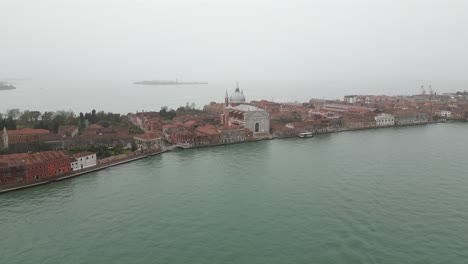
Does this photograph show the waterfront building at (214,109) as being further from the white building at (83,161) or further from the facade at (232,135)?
the white building at (83,161)

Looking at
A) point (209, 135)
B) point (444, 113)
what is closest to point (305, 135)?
point (209, 135)

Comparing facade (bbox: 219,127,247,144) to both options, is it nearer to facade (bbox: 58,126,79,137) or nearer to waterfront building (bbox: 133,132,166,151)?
waterfront building (bbox: 133,132,166,151)

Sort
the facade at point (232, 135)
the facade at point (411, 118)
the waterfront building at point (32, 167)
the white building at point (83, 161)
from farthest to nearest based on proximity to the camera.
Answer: the facade at point (411, 118)
the facade at point (232, 135)
the white building at point (83, 161)
the waterfront building at point (32, 167)

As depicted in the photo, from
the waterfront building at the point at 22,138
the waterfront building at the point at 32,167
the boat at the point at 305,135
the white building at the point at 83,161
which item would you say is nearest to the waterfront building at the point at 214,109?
the boat at the point at 305,135

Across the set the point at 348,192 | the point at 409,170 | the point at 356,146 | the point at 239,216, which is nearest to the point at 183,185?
the point at 239,216

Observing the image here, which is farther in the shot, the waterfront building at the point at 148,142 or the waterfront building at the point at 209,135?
the waterfront building at the point at 209,135

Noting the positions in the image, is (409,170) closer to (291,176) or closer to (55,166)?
(291,176)

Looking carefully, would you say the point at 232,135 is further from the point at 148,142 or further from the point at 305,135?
the point at 148,142
